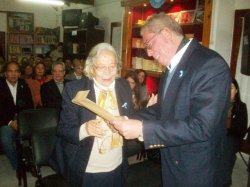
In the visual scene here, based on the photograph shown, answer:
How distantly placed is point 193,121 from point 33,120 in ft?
7.06

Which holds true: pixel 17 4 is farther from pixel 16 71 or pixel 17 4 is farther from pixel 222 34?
pixel 222 34

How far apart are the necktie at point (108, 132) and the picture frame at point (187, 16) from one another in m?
3.28

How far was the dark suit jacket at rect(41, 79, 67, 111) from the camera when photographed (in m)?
4.05

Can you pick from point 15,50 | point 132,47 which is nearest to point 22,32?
point 15,50

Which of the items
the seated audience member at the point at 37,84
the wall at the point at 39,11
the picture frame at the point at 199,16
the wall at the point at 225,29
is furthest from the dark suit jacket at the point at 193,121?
the wall at the point at 39,11

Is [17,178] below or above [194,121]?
below

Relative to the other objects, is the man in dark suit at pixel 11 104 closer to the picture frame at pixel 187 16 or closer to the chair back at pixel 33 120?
the chair back at pixel 33 120

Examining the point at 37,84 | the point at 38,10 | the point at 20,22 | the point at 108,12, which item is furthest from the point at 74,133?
the point at 38,10

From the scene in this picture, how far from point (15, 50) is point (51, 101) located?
661 cm

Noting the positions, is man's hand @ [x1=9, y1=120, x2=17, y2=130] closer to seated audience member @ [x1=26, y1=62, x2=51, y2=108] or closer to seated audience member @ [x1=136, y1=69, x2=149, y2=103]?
seated audience member @ [x1=26, y1=62, x2=51, y2=108]

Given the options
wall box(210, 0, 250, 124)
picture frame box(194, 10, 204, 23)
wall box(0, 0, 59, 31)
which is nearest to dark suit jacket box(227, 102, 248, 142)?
wall box(210, 0, 250, 124)

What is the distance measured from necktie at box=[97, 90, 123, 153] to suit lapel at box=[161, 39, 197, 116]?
466 millimetres

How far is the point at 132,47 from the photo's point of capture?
19.5ft

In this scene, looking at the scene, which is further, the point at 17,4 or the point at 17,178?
the point at 17,4
